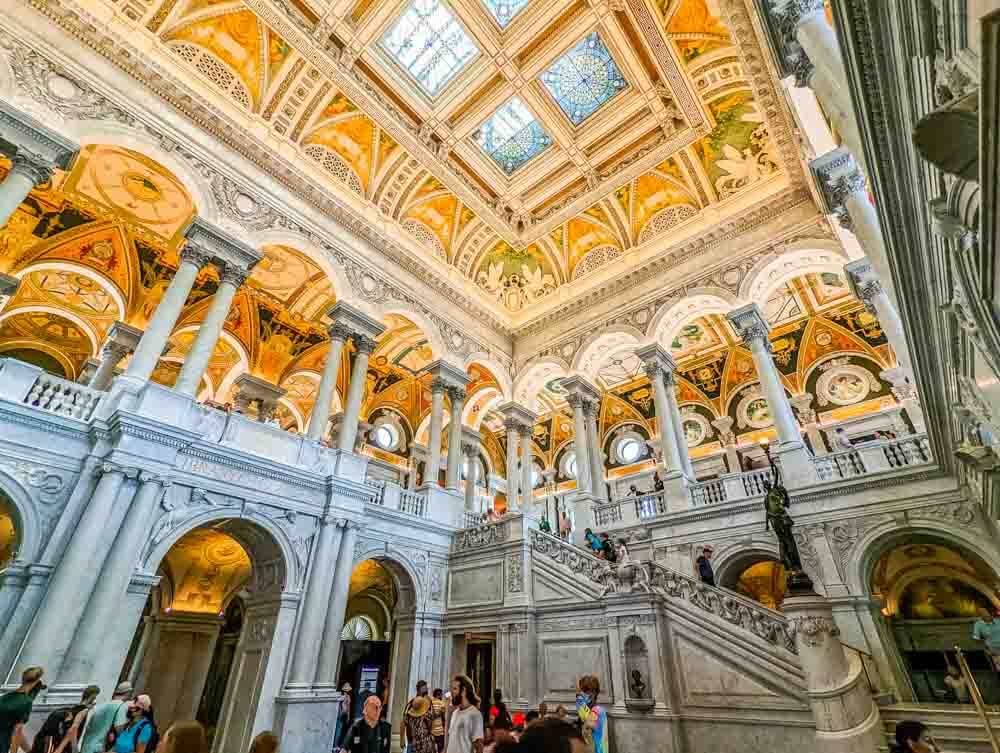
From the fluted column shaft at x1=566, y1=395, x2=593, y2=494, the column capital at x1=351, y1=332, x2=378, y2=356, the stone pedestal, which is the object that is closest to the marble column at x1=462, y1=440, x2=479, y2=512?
the fluted column shaft at x1=566, y1=395, x2=593, y2=494

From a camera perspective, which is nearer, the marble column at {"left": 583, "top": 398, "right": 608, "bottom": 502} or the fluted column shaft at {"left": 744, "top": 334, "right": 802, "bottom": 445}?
the fluted column shaft at {"left": 744, "top": 334, "right": 802, "bottom": 445}

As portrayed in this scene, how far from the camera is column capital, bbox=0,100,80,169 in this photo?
828 centimetres

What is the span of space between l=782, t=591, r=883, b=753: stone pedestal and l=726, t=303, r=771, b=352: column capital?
7.87 meters

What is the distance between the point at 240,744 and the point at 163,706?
5.33m

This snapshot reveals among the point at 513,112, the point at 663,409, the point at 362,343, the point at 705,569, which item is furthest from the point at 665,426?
the point at 513,112

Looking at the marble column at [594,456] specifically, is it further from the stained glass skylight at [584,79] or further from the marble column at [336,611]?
the stained glass skylight at [584,79]

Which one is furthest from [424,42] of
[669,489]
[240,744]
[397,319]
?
[240,744]

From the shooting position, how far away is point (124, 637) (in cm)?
722

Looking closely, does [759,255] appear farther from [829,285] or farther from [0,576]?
[0,576]

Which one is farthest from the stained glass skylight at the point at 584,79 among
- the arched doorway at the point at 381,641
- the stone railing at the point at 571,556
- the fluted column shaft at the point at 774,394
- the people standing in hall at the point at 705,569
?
the arched doorway at the point at 381,641

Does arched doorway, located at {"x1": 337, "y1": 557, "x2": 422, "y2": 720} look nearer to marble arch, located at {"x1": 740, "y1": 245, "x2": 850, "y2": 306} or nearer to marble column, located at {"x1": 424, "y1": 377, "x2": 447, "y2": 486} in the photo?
marble column, located at {"x1": 424, "y1": 377, "x2": 447, "y2": 486}

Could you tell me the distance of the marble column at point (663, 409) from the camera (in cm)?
1288

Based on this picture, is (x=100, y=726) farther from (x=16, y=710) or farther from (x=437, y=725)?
(x=437, y=725)

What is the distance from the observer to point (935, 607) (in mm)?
12398
